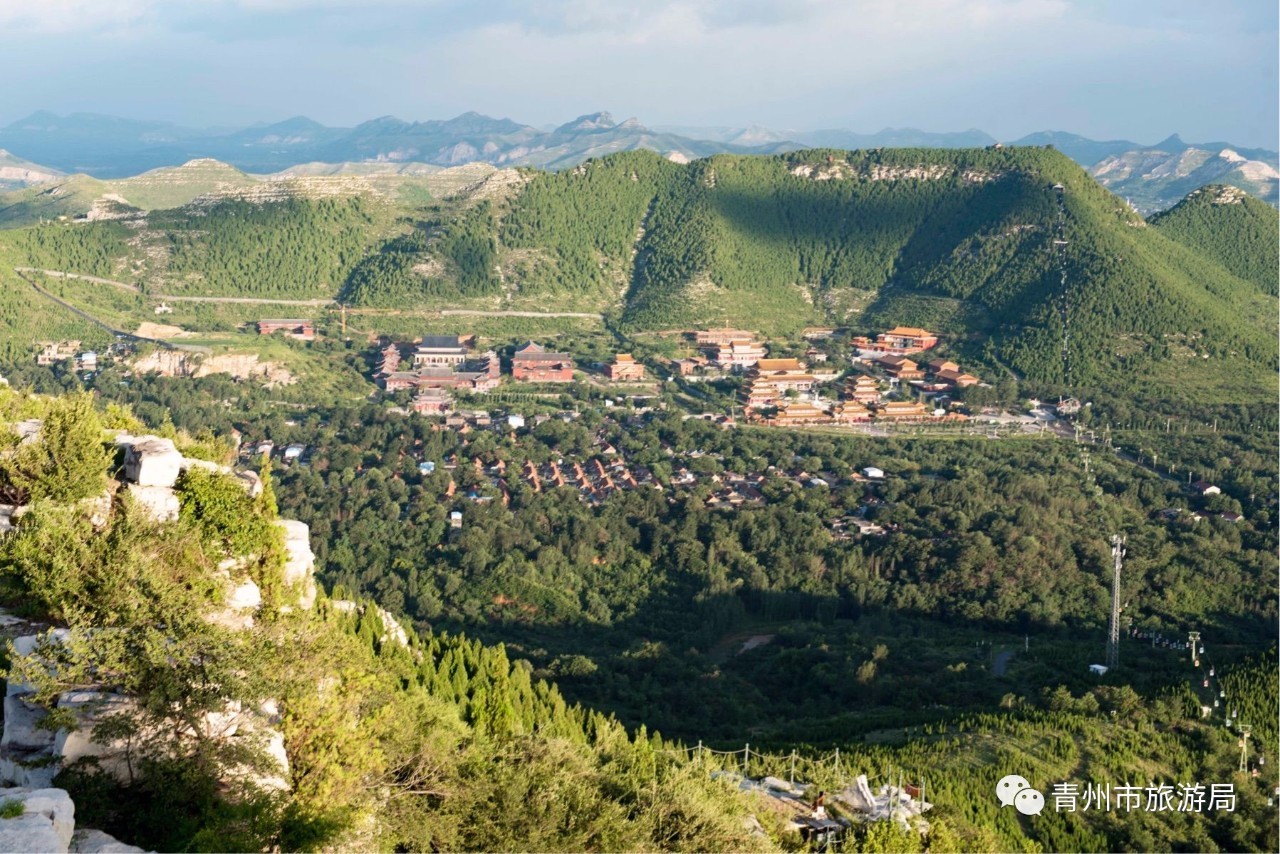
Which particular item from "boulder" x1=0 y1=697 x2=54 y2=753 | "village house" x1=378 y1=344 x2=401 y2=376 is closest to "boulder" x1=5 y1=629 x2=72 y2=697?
"boulder" x1=0 y1=697 x2=54 y2=753

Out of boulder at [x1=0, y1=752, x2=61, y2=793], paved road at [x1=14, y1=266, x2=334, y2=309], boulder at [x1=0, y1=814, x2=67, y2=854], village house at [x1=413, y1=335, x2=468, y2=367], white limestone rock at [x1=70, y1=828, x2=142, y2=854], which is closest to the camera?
boulder at [x1=0, y1=814, x2=67, y2=854]

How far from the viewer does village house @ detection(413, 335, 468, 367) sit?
220 ft

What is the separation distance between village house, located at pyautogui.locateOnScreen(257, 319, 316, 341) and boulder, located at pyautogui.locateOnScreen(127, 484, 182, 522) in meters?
57.3

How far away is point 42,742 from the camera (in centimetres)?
984

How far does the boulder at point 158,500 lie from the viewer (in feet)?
48.1

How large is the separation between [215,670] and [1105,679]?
22.8 m

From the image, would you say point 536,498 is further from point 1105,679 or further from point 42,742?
point 42,742

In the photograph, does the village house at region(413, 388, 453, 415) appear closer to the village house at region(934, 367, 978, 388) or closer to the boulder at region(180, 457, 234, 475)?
the village house at region(934, 367, 978, 388)

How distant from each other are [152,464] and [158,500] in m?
0.58

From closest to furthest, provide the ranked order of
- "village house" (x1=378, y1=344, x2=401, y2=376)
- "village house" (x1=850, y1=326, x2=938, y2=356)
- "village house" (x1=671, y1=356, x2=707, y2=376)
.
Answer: "village house" (x1=378, y1=344, x2=401, y2=376) < "village house" (x1=671, y1=356, x2=707, y2=376) < "village house" (x1=850, y1=326, x2=938, y2=356)

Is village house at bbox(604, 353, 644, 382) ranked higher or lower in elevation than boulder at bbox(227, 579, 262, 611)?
lower

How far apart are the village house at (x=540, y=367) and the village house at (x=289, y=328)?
47.6 ft

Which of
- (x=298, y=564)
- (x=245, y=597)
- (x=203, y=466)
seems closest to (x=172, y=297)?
(x=203, y=466)

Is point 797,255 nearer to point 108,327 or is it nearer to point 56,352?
point 108,327
